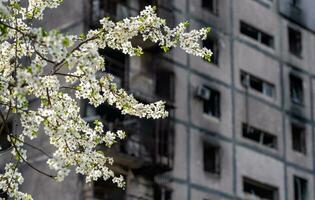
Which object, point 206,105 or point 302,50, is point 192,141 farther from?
point 302,50

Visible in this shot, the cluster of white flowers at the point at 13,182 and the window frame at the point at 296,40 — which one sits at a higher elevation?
the window frame at the point at 296,40

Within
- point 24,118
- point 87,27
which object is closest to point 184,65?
point 87,27

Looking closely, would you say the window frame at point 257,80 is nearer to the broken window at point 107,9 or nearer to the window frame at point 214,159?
the window frame at point 214,159

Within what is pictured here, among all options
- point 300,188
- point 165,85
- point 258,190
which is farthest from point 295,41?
point 165,85

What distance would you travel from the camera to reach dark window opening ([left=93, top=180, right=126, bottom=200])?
3606 cm

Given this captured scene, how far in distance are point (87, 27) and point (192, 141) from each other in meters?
6.28

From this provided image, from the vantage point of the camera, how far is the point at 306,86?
4672 centimetres

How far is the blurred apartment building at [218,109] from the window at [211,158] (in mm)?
38

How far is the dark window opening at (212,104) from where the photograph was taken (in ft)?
134

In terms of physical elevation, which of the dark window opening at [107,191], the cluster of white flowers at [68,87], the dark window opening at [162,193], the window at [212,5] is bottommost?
the cluster of white flowers at [68,87]

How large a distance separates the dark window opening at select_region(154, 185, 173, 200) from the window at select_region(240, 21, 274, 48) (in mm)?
8946

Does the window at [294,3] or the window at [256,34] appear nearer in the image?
Result: the window at [256,34]

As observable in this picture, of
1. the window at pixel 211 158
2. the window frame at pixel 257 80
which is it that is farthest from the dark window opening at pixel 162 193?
the window frame at pixel 257 80

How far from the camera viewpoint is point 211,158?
4094cm
